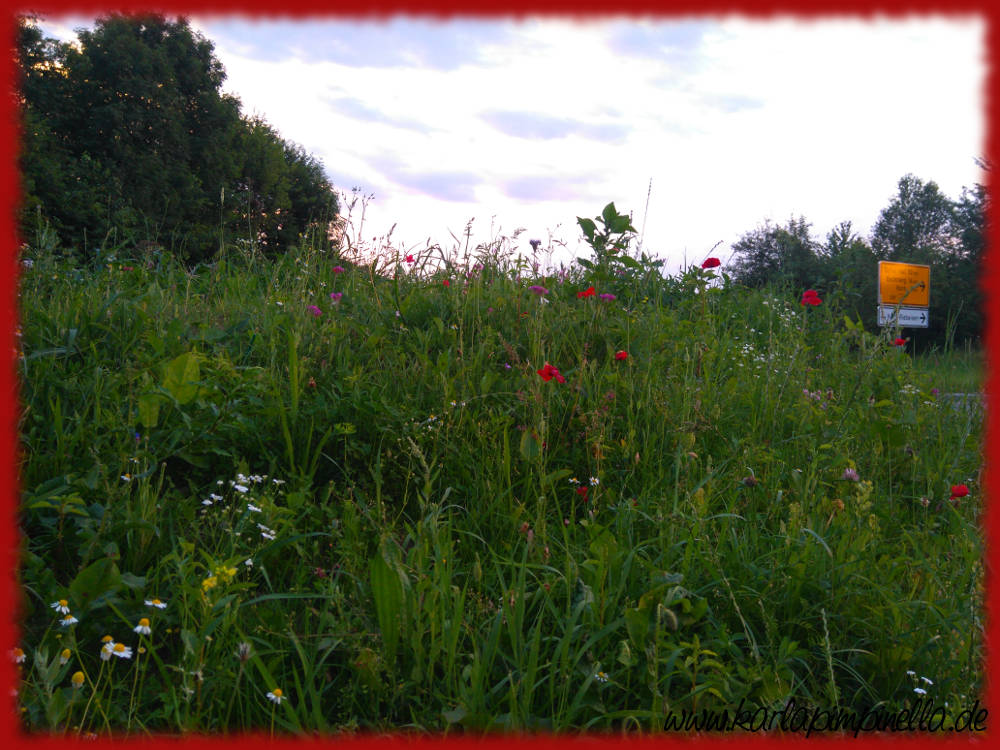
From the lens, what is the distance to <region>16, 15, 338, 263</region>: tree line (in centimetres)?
2127

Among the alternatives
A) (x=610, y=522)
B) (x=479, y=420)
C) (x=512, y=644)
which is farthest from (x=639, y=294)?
(x=512, y=644)

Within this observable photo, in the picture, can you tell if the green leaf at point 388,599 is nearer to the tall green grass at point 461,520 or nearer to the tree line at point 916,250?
→ the tall green grass at point 461,520

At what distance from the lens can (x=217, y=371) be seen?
2.77 metres

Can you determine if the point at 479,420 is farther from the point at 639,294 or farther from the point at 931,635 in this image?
the point at 639,294

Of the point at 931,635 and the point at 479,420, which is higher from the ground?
the point at 479,420

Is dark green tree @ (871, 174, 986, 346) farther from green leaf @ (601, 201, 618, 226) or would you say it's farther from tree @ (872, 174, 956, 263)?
green leaf @ (601, 201, 618, 226)

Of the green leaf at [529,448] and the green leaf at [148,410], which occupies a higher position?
the green leaf at [148,410]

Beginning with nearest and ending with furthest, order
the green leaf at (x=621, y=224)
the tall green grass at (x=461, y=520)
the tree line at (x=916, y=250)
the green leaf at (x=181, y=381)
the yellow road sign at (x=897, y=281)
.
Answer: the tall green grass at (x=461, y=520)
the green leaf at (x=181, y=381)
the green leaf at (x=621, y=224)
the yellow road sign at (x=897, y=281)
the tree line at (x=916, y=250)

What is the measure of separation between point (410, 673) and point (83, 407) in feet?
5.69

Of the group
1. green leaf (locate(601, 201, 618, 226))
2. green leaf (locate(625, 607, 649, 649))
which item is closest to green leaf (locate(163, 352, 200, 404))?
green leaf (locate(625, 607, 649, 649))

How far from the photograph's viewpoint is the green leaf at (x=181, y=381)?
2467 mm

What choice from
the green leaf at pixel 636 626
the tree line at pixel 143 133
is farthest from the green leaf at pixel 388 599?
the tree line at pixel 143 133

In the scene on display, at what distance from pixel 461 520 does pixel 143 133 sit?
28722 mm

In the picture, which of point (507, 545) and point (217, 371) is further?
point (217, 371)
